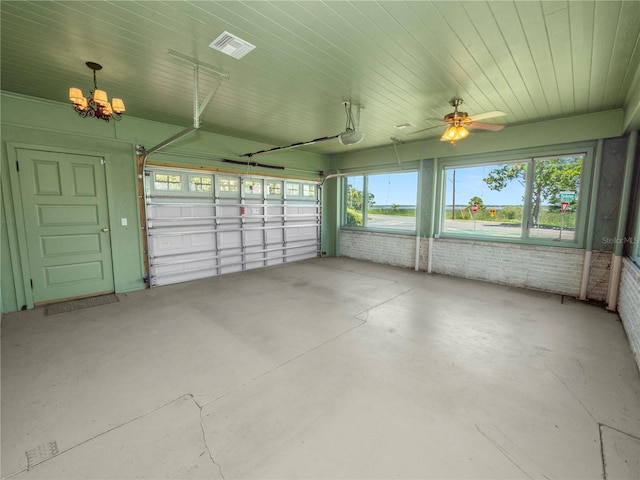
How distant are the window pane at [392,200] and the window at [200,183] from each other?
13.8 feet

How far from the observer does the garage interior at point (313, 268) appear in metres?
1.82

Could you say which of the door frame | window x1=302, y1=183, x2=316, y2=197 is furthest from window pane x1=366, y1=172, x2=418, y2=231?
the door frame

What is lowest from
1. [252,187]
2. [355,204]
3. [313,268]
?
[313,268]

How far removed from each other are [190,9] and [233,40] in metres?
0.44

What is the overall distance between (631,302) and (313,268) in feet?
17.2

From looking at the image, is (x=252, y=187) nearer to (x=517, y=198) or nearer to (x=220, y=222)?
(x=220, y=222)

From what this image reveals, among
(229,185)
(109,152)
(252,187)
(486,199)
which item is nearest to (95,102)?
(109,152)

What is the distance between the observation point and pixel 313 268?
681 centimetres

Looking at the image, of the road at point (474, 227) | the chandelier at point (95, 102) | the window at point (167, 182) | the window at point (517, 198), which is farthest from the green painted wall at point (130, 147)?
the chandelier at point (95, 102)

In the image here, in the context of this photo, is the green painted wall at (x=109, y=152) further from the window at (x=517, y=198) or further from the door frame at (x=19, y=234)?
the window at (x=517, y=198)

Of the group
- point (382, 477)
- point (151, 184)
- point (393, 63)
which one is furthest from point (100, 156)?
point (382, 477)

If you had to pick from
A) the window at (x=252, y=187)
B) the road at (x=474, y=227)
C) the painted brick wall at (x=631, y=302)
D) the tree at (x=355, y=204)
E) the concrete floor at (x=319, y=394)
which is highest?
the window at (x=252, y=187)

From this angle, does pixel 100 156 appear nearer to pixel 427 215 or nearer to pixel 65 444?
pixel 65 444

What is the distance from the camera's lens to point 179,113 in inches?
178
